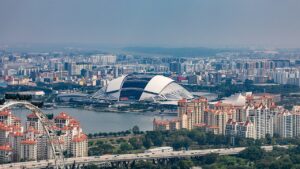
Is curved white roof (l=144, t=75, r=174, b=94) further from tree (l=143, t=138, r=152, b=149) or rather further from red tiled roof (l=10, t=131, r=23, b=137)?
red tiled roof (l=10, t=131, r=23, b=137)

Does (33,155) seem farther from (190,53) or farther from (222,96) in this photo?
(190,53)

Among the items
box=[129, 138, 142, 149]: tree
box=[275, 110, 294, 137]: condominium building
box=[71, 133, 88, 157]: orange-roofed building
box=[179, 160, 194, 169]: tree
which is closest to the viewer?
box=[179, 160, 194, 169]: tree

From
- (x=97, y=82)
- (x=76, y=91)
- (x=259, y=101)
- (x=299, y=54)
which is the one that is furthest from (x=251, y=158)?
(x=299, y=54)

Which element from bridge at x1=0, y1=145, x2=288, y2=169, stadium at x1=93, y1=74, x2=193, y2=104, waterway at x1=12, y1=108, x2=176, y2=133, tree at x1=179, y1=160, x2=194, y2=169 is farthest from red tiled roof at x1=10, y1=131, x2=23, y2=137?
stadium at x1=93, y1=74, x2=193, y2=104

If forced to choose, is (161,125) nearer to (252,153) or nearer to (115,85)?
(252,153)

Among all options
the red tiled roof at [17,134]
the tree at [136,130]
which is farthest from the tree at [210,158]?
the tree at [136,130]

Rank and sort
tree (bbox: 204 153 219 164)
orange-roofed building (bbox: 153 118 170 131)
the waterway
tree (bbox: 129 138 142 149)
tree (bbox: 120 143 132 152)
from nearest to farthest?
1. tree (bbox: 204 153 219 164)
2. tree (bbox: 120 143 132 152)
3. tree (bbox: 129 138 142 149)
4. orange-roofed building (bbox: 153 118 170 131)
5. the waterway
